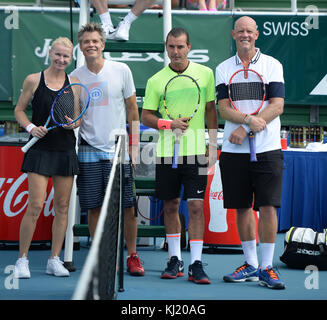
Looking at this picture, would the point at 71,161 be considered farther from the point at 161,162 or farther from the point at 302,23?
the point at 302,23

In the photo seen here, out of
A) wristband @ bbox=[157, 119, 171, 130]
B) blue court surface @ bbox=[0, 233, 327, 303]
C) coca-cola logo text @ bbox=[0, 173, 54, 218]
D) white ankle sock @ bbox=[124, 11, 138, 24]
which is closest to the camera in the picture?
blue court surface @ bbox=[0, 233, 327, 303]

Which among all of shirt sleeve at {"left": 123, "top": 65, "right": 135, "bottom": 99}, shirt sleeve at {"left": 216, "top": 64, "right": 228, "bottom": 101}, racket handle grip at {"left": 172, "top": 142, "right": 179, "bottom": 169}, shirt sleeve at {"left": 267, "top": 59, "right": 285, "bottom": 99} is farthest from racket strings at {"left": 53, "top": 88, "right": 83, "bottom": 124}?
shirt sleeve at {"left": 267, "top": 59, "right": 285, "bottom": 99}

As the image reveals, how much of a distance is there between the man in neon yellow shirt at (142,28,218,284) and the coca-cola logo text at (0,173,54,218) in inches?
65.9

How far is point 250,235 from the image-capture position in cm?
427

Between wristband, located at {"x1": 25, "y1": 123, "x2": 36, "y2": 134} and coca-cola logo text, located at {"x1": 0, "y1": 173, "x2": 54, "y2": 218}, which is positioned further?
coca-cola logo text, located at {"x1": 0, "y1": 173, "x2": 54, "y2": 218}

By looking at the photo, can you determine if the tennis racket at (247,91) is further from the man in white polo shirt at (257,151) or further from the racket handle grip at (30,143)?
the racket handle grip at (30,143)

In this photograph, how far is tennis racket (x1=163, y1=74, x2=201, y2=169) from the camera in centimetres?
429

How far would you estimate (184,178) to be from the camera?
4.37 meters

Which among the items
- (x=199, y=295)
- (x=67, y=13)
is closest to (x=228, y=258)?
(x=199, y=295)

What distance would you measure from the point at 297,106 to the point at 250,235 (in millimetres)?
5143

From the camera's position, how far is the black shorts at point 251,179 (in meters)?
4.09

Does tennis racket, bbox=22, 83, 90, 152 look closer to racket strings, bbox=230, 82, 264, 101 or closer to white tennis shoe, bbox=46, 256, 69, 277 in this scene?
white tennis shoe, bbox=46, 256, 69, 277

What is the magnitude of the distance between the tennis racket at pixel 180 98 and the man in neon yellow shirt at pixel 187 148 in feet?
0.10

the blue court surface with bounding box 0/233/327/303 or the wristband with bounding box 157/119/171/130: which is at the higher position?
the wristband with bounding box 157/119/171/130
